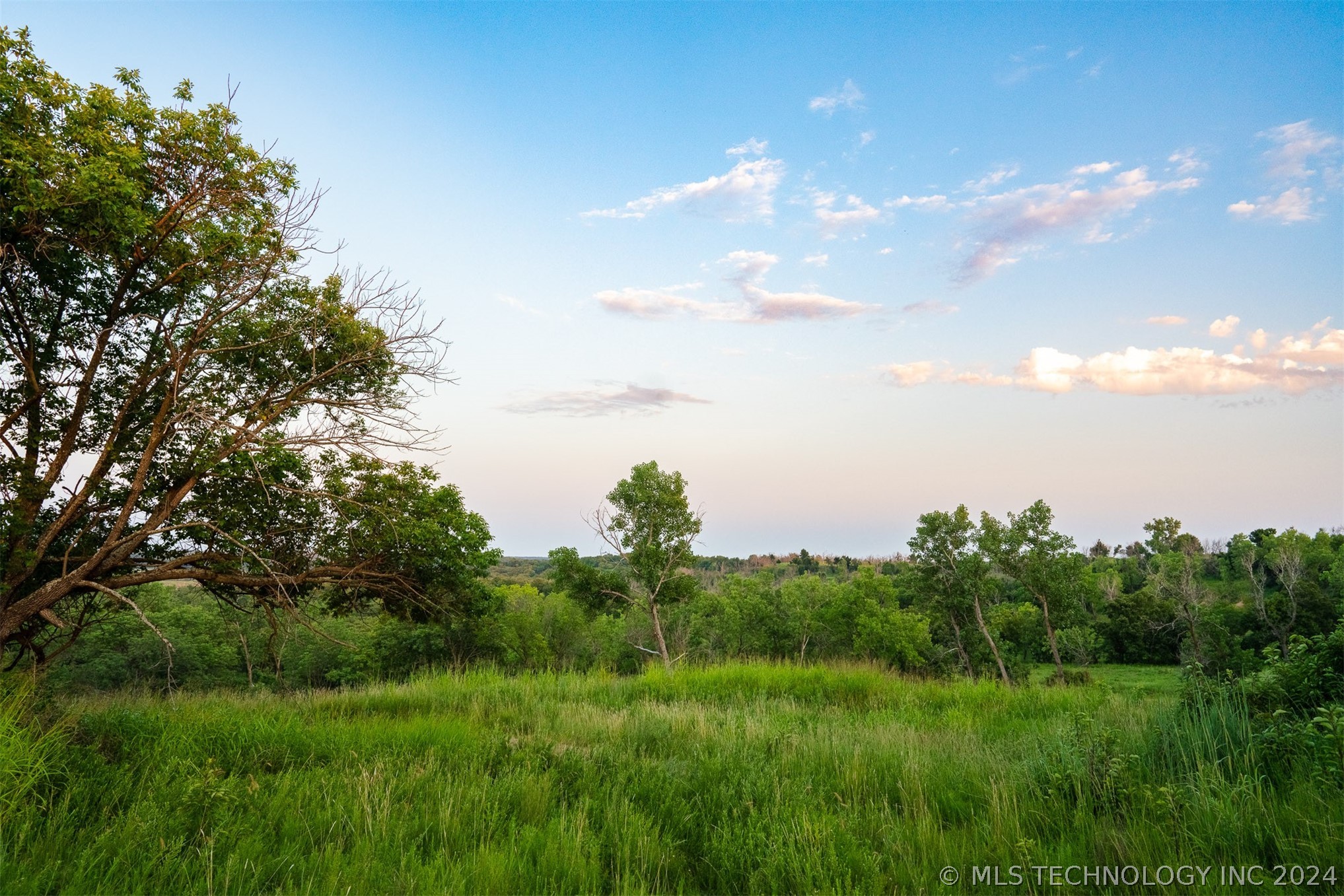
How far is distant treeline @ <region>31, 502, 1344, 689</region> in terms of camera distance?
42250mm

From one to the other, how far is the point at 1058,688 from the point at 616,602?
26886mm

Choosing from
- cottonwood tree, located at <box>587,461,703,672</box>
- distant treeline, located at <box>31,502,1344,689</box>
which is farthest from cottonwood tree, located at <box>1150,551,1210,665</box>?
cottonwood tree, located at <box>587,461,703,672</box>

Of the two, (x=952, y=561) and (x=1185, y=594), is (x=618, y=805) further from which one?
(x=1185, y=594)

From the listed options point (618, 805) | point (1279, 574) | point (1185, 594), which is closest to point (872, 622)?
point (1185, 594)

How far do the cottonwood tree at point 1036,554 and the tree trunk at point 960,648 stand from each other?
21.3 ft

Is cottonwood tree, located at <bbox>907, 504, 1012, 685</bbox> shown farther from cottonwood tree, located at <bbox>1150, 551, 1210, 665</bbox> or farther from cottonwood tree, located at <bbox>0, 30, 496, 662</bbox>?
cottonwood tree, located at <bbox>0, 30, 496, 662</bbox>

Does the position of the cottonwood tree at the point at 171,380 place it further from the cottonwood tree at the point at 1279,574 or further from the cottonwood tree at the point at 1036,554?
the cottonwood tree at the point at 1279,574

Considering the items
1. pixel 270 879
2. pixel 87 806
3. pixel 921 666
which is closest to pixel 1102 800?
pixel 270 879

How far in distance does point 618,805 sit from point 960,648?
54.8 metres

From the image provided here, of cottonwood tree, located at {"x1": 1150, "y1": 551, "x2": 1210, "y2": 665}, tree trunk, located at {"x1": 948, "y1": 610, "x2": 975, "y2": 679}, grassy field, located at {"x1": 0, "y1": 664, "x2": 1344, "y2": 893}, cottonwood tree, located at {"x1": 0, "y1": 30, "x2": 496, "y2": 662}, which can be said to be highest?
cottonwood tree, located at {"x1": 0, "y1": 30, "x2": 496, "y2": 662}

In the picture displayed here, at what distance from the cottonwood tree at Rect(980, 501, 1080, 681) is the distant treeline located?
12 cm

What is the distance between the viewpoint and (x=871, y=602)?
60.4m

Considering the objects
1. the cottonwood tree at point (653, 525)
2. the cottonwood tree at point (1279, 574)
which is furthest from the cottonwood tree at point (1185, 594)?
the cottonwood tree at point (653, 525)

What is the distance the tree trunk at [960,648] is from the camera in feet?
167
